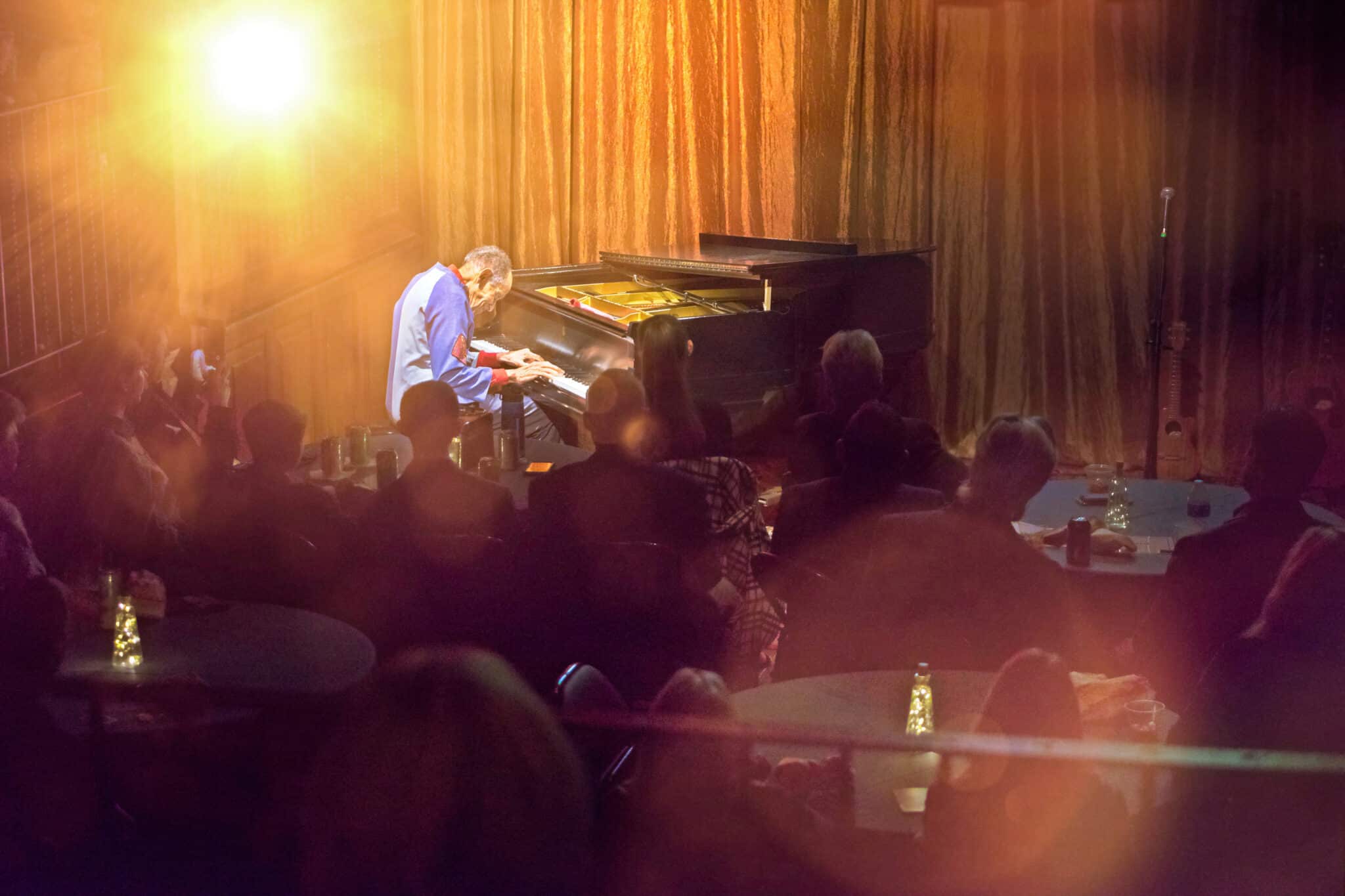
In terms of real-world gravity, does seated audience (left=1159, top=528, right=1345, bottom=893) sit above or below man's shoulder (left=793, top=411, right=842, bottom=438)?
below

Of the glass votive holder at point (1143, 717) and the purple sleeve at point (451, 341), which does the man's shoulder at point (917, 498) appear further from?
the purple sleeve at point (451, 341)

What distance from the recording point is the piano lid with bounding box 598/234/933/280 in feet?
17.3

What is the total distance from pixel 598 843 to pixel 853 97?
564 cm

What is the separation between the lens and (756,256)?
5676 millimetres

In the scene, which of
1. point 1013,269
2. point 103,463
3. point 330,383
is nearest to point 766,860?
point 103,463

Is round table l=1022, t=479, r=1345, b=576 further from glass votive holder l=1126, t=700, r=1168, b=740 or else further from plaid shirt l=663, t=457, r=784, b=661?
glass votive holder l=1126, t=700, r=1168, b=740

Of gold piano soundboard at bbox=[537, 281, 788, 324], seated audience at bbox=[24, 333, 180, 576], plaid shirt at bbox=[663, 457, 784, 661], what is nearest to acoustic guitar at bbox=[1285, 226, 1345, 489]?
gold piano soundboard at bbox=[537, 281, 788, 324]

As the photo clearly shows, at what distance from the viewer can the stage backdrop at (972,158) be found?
6.51 metres

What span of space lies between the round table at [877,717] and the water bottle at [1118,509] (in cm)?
123

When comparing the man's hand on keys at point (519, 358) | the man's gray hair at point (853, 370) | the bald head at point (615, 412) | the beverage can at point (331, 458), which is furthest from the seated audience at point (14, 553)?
the man's hand on keys at point (519, 358)

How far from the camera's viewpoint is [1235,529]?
2781 millimetres

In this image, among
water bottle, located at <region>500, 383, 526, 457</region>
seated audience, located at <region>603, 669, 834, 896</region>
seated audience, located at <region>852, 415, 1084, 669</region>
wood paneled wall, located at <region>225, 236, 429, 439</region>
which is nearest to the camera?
seated audience, located at <region>603, 669, 834, 896</region>

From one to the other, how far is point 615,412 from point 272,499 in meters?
0.82

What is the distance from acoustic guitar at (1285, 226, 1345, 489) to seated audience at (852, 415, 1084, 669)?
386cm
